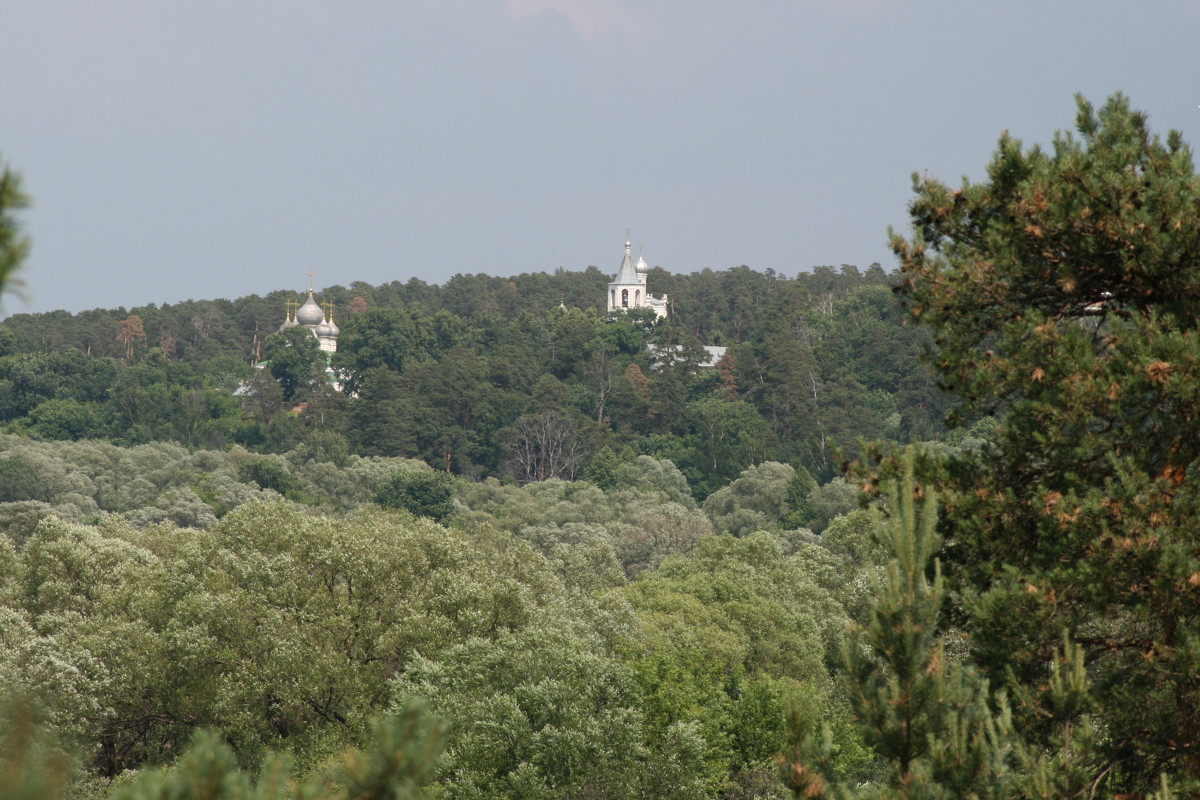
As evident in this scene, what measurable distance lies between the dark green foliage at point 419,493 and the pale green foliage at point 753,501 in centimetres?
1557

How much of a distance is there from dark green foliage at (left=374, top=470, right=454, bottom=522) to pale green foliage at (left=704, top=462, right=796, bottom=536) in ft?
51.1

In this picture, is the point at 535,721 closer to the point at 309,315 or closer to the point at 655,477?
the point at 655,477

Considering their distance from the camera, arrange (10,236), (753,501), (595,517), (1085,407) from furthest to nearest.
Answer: (753,501) < (595,517) < (1085,407) < (10,236)

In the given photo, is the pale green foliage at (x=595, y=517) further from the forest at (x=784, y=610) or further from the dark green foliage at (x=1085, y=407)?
the dark green foliage at (x=1085, y=407)

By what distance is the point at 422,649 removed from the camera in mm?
26359

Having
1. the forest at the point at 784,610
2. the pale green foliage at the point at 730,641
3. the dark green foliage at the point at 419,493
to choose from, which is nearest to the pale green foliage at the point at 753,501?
the forest at the point at 784,610

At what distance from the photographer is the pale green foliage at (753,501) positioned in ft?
249

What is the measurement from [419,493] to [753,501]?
1977 centimetres

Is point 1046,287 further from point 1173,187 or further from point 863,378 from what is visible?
point 863,378

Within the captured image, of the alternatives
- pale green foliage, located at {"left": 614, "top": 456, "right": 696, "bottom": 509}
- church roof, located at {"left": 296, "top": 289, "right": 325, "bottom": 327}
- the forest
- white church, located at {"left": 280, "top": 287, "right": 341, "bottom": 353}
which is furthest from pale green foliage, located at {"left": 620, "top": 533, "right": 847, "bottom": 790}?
church roof, located at {"left": 296, "top": 289, "right": 325, "bottom": 327}

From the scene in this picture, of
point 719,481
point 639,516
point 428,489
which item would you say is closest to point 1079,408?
point 639,516

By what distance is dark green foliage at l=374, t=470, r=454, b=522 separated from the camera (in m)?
80.6

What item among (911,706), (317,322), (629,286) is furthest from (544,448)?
(911,706)

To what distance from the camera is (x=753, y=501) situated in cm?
8019
